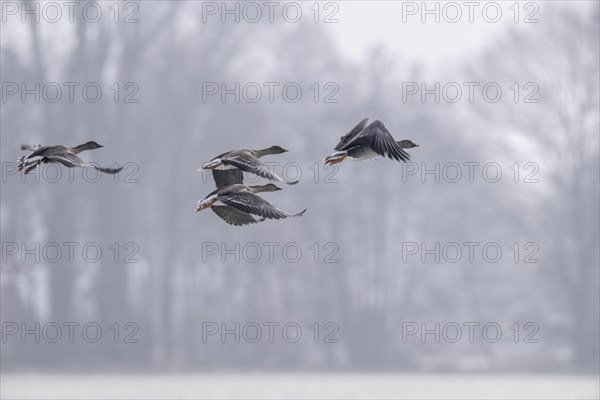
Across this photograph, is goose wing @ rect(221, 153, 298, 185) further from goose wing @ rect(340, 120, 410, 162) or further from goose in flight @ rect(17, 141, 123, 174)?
goose in flight @ rect(17, 141, 123, 174)

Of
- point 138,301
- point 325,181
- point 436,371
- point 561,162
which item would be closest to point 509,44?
point 561,162

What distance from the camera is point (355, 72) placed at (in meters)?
58.7

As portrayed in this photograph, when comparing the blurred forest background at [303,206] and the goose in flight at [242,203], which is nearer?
the goose in flight at [242,203]

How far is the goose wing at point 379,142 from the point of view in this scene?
37.7 ft

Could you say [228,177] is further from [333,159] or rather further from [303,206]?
[303,206]

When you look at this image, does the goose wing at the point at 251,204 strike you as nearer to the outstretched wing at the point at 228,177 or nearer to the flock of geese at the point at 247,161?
the flock of geese at the point at 247,161

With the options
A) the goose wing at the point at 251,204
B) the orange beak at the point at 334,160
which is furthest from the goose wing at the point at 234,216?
the orange beak at the point at 334,160

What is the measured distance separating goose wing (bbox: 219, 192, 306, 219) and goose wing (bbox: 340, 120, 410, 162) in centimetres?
82

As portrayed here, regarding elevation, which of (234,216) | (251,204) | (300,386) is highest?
(300,386)

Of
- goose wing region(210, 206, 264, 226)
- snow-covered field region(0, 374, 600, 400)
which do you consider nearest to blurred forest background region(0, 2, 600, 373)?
snow-covered field region(0, 374, 600, 400)

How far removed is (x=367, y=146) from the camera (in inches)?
463

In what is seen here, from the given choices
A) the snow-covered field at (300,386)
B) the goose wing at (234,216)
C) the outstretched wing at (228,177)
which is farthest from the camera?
the snow-covered field at (300,386)

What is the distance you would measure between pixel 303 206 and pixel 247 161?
4526 centimetres

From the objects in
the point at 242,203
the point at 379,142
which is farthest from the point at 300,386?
the point at 242,203
